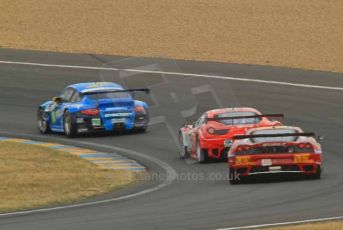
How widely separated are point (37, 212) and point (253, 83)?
1978 cm

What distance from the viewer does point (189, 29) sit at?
4703cm

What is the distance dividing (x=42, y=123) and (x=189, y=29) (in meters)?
16.4

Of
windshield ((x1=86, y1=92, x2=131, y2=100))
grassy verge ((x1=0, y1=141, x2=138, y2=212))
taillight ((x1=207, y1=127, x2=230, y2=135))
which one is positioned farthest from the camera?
windshield ((x1=86, y1=92, x2=131, y2=100))

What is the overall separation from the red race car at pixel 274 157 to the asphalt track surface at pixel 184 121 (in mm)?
262

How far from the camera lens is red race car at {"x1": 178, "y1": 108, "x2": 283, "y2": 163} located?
24.6m

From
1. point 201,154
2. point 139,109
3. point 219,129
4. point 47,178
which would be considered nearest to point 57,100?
point 139,109

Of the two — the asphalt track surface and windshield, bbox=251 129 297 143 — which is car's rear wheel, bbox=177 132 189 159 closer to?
the asphalt track surface

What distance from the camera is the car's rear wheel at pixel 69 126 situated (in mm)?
30078

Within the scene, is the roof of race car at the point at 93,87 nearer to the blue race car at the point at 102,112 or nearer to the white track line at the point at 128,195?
the blue race car at the point at 102,112

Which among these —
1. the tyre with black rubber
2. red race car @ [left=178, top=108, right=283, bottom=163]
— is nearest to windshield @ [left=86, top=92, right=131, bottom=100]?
the tyre with black rubber

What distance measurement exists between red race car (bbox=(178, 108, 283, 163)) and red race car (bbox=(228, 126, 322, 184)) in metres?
3.43

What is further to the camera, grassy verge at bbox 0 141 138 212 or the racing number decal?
the racing number decal

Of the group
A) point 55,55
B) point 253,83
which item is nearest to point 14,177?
point 253,83

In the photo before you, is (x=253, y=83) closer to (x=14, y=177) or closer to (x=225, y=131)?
(x=225, y=131)
